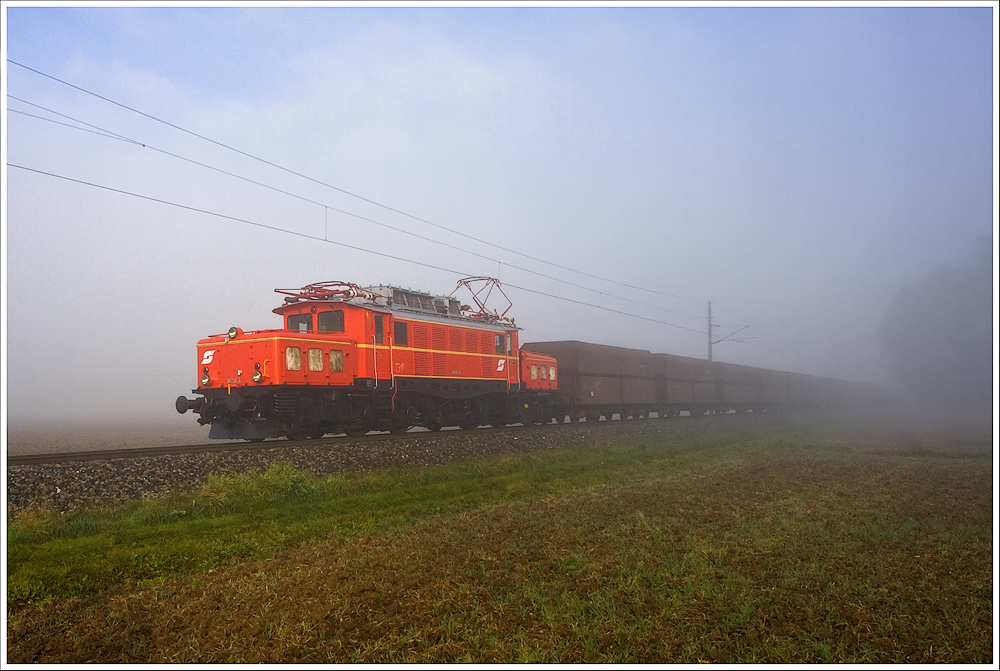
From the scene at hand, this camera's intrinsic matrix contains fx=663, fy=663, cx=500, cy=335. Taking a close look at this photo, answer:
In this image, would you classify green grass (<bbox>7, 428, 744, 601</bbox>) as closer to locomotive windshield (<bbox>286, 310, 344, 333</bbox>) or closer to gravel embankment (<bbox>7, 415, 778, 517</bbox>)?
gravel embankment (<bbox>7, 415, 778, 517</bbox>)

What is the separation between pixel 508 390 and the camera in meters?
24.7

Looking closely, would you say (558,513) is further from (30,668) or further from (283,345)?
(283,345)

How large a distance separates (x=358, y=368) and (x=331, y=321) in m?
1.71

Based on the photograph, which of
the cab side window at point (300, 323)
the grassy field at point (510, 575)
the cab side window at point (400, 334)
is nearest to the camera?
the grassy field at point (510, 575)

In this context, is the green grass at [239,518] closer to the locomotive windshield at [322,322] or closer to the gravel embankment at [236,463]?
the gravel embankment at [236,463]

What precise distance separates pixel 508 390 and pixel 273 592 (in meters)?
18.2

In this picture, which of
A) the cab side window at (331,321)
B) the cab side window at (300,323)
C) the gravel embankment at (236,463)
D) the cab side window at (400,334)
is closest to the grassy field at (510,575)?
the gravel embankment at (236,463)

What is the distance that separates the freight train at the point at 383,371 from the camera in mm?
16781

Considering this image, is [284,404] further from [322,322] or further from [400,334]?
[400,334]

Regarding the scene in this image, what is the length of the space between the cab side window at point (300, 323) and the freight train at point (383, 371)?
0.10ft

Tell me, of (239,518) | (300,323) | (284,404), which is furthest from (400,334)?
(239,518)

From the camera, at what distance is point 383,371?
19.0 m

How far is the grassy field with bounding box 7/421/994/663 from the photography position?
5.56 metres

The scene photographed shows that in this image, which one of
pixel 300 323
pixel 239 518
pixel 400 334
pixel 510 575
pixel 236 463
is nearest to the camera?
pixel 510 575
